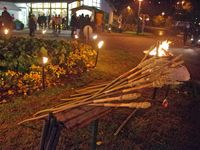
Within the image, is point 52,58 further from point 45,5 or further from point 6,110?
point 45,5

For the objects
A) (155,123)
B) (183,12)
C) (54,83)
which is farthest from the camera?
(183,12)

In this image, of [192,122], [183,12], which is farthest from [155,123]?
[183,12]

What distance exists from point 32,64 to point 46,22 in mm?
27369

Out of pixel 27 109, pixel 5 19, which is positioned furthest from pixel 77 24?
pixel 27 109

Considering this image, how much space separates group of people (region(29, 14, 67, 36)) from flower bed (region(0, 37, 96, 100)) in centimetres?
1468

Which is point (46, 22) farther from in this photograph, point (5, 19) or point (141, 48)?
point (141, 48)

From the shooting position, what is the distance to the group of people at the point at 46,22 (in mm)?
25237

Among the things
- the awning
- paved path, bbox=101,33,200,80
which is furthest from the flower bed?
the awning

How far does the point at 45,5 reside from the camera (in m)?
37.4

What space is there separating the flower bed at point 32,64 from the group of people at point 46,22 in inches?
578

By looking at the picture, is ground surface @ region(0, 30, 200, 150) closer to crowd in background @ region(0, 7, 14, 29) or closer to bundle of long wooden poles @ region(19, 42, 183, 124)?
bundle of long wooden poles @ region(19, 42, 183, 124)

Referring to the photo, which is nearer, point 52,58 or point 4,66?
point 4,66

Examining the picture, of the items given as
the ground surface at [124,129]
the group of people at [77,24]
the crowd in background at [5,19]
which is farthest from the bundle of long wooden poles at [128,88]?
the group of people at [77,24]

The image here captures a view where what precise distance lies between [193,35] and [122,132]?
2440cm
